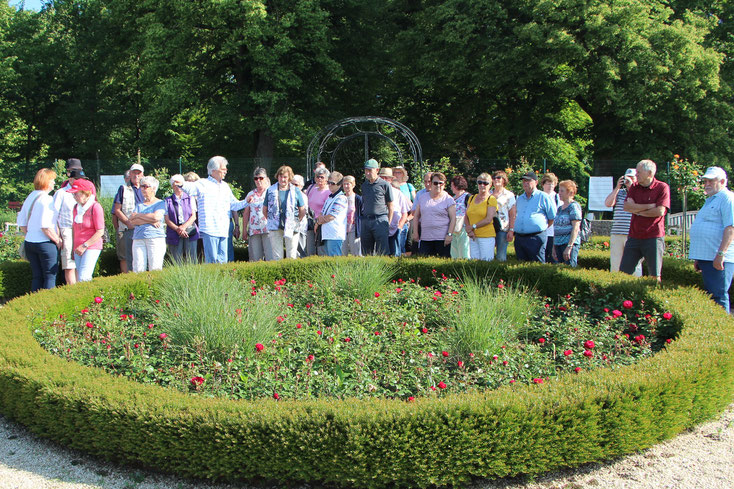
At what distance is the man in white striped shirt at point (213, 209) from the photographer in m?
8.02

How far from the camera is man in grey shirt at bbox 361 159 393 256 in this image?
851 centimetres

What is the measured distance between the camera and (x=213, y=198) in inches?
317

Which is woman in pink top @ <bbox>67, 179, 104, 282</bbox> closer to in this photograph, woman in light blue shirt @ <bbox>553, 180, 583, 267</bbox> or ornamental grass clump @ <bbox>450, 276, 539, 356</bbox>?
ornamental grass clump @ <bbox>450, 276, 539, 356</bbox>

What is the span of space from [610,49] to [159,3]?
15413 mm

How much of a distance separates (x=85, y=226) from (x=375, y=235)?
3.67 meters

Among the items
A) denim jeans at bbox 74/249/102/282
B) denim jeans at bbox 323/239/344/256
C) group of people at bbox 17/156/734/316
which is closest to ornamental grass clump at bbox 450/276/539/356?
group of people at bbox 17/156/734/316

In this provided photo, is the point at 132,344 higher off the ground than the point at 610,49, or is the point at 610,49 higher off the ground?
the point at 610,49

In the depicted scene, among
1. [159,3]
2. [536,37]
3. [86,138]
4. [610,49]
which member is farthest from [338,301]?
[86,138]

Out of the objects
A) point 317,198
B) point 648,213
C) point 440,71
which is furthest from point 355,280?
point 440,71

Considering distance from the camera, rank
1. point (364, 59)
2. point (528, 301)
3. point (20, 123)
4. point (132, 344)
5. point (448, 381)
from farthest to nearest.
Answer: point (20, 123) → point (364, 59) → point (528, 301) → point (132, 344) → point (448, 381)

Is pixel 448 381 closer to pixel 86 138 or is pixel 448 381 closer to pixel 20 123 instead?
pixel 86 138

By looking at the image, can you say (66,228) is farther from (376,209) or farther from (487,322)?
(487,322)

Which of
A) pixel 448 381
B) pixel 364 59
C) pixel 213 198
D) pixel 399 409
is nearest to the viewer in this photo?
pixel 399 409

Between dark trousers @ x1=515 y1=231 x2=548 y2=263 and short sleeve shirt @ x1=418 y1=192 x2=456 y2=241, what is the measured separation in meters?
1.01
